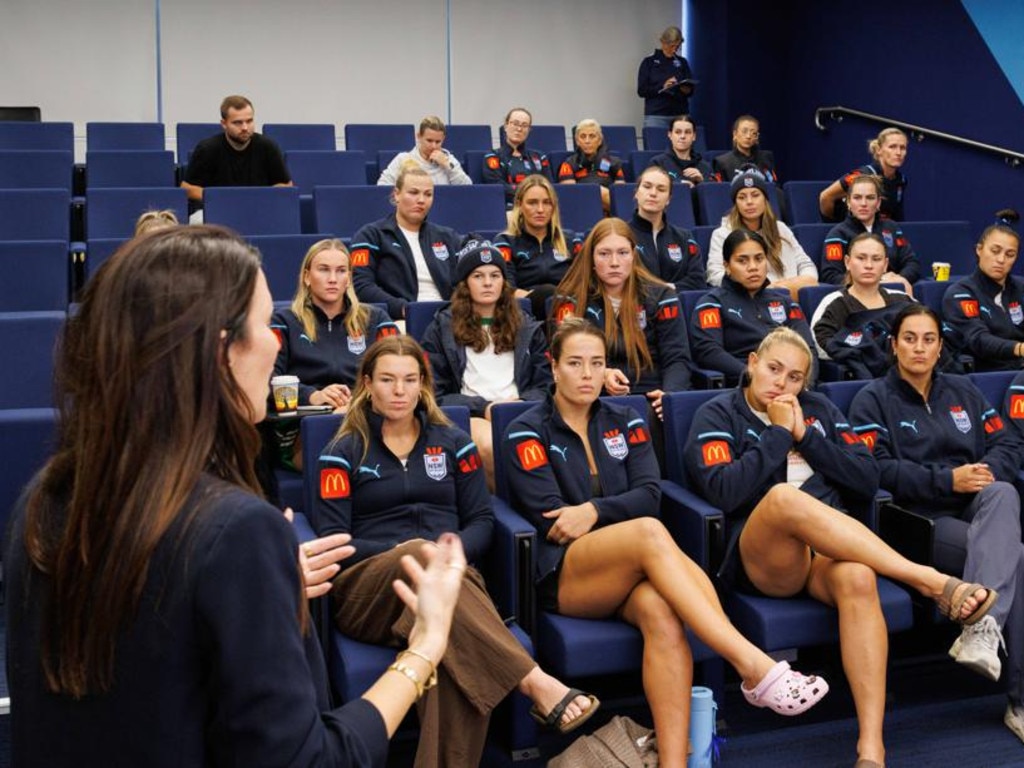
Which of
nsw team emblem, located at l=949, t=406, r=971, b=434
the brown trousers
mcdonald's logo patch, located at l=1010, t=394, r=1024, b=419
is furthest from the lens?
mcdonald's logo patch, located at l=1010, t=394, r=1024, b=419

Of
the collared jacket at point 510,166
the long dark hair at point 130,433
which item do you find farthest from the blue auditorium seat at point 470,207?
the long dark hair at point 130,433

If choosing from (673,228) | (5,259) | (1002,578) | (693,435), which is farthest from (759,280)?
(5,259)

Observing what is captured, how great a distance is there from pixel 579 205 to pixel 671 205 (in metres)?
0.48

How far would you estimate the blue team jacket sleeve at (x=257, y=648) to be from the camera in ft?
2.90

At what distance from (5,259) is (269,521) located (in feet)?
12.4

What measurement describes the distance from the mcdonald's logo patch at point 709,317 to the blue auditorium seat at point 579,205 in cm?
158

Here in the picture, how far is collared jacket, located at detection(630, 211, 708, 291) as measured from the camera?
15.6 feet

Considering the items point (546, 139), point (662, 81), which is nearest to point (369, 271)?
point (546, 139)

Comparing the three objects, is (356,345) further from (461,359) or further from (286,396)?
(286,396)

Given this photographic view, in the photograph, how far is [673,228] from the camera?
483 cm

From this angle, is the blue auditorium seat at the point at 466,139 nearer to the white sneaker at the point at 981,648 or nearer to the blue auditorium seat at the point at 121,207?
the blue auditorium seat at the point at 121,207

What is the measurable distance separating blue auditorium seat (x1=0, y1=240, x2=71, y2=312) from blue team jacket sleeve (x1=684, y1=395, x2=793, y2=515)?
8.09ft

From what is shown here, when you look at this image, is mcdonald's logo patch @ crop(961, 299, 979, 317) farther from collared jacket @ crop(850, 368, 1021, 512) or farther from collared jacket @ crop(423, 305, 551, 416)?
collared jacket @ crop(423, 305, 551, 416)

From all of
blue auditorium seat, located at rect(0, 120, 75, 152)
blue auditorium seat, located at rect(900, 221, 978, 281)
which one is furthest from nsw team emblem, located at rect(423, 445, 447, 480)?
blue auditorium seat, located at rect(0, 120, 75, 152)
